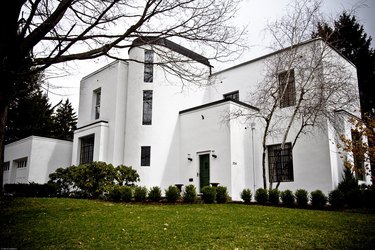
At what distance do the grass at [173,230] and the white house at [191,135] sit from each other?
678 centimetres

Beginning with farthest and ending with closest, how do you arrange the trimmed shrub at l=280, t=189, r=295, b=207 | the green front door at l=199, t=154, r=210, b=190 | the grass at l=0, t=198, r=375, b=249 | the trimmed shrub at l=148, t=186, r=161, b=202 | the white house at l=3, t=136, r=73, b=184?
1. the white house at l=3, t=136, r=73, b=184
2. the green front door at l=199, t=154, r=210, b=190
3. the trimmed shrub at l=148, t=186, r=161, b=202
4. the trimmed shrub at l=280, t=189, r=295, b=207
5. the grass at l=0, t=198, r=375, b=249

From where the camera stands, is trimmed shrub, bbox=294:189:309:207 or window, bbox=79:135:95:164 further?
window, bbox=79:135:95:164

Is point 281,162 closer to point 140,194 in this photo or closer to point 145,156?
point 145,156

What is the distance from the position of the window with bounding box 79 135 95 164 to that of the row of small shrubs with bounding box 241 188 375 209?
12.0m

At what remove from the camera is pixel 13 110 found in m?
31.2

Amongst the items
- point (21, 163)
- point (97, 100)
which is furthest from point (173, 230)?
point (21, 163)

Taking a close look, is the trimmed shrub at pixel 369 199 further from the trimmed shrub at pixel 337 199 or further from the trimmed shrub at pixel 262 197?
the trimmed shrub at pixel 262 197

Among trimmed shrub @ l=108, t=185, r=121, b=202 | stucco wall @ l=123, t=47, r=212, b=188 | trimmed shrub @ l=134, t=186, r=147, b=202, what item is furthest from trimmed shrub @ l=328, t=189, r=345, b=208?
stucco wall @ l=123, t=47, r=212, b=188

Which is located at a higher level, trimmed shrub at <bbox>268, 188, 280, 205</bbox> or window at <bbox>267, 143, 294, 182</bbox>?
window at <bbox>267, 143, 294, 182</bbox>

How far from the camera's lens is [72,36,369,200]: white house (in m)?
14.7

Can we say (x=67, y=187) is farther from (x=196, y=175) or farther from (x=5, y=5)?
(x=5, y=5)

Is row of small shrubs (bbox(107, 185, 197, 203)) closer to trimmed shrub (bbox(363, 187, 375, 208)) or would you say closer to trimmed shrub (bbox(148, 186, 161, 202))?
trimmed shrub (bbox(148, 186, 161, 202))

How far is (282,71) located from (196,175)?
285 inches

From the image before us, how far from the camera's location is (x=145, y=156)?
17.2 metres
